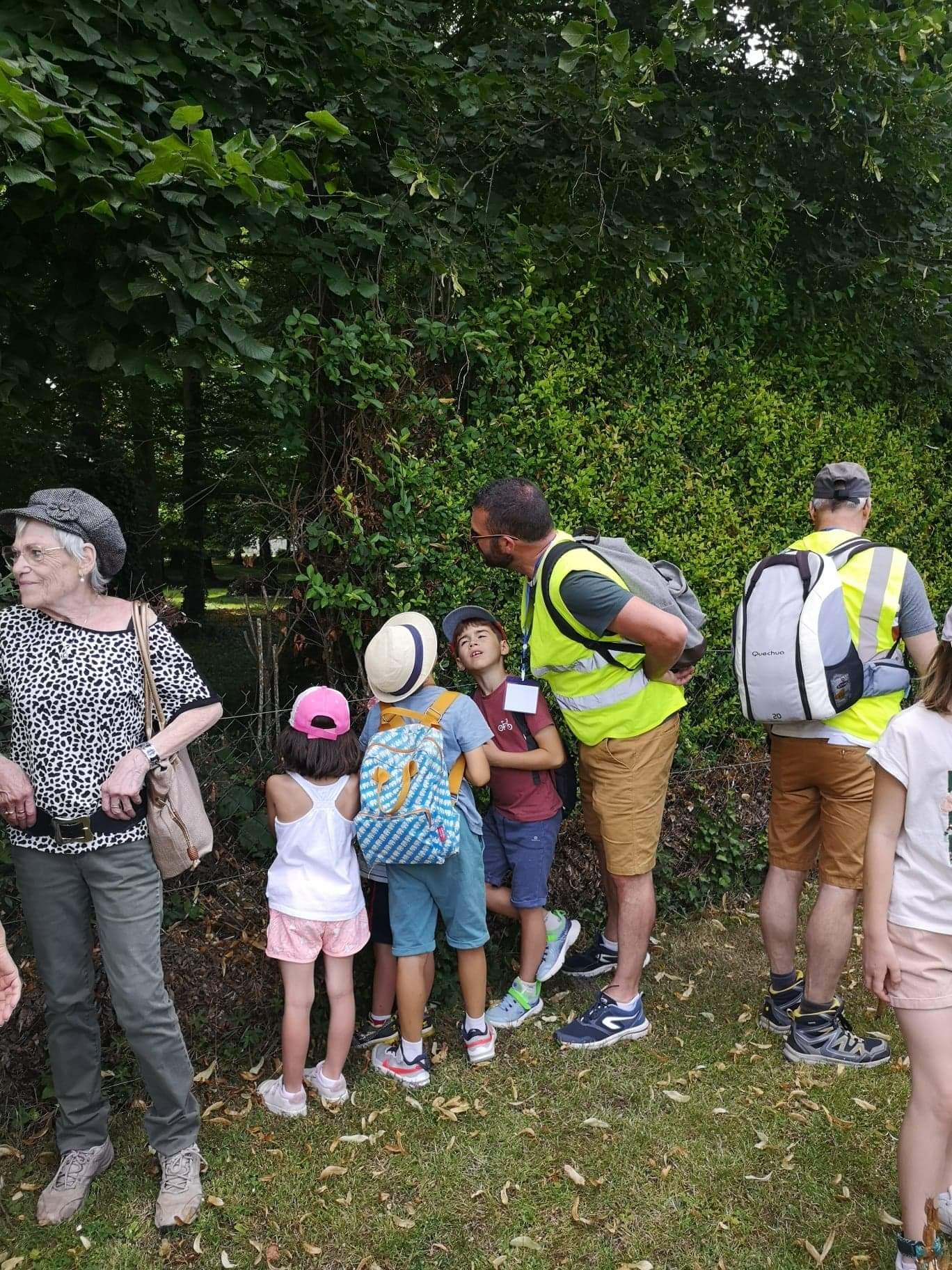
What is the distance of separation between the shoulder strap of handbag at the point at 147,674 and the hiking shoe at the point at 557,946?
79.8 inches

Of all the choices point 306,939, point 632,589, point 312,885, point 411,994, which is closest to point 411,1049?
point 411,994

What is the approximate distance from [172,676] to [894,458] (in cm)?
523

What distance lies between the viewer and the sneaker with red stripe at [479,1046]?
3.73m

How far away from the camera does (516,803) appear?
399 centimetres

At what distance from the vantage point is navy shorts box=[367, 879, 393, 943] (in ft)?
12.5

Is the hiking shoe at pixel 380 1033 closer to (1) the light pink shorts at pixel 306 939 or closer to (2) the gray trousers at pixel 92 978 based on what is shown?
(1) the light pink shorts at pixel 306 939

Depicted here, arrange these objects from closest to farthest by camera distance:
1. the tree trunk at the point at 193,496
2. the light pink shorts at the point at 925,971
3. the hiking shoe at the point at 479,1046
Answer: the light pink shorts at the point at 925,971
the hiking shoe at the point at 479,1046
the tree trunk at the point at 193,496

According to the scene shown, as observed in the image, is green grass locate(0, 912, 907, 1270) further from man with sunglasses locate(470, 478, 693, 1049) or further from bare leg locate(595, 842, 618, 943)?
bare leg locate(595, 842, 618, 943)

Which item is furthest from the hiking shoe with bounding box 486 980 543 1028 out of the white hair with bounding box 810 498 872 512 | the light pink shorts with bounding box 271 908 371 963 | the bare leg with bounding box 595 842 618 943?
the white hair with bounding box 810 498 872 512

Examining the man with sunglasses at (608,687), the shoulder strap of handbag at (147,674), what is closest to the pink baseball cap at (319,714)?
the shoulder strap of handbag at (147,674)

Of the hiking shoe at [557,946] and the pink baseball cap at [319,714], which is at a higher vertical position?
the pink baseball cap at [319,714]

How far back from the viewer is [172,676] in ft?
9.95

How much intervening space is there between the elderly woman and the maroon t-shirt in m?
1.30

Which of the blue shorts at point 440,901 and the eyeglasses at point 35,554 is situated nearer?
the eyeglasses at point 35,554
